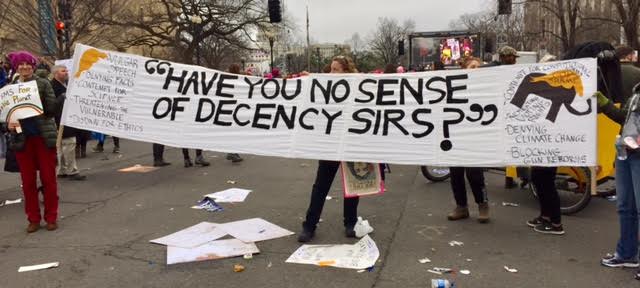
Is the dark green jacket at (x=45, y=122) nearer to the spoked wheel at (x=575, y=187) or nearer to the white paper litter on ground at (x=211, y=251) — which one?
the white paper litter on ground at (x=211, y=251)

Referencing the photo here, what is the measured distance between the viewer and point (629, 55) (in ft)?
25.6

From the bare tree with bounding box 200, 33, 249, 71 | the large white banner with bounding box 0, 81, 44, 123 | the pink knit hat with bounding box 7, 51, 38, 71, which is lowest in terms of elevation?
the large white banner with bounding box 0, 81, 44, 123

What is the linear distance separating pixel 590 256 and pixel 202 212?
4.26 meters

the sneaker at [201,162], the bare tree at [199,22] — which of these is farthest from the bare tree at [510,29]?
the sneaker at [201,162]

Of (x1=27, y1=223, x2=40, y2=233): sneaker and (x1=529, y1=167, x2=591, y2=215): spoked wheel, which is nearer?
(x1=27, y1=223, x2=40, y2=233): sneaker

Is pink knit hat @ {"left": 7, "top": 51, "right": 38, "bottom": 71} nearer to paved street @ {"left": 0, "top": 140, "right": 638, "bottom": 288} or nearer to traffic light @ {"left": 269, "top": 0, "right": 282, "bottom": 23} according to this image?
paved street @ {"left": 0, "top": 140, "right": 638, "bottom": 288}

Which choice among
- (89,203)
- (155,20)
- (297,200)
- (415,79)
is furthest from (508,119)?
(155,20)

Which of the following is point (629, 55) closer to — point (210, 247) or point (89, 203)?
point (210, 247)

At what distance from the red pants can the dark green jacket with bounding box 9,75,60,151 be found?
9cm

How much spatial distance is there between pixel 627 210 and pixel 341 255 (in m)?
2.42

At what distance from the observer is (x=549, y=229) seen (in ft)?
18.0

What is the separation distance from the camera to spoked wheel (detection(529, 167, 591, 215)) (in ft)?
20.2

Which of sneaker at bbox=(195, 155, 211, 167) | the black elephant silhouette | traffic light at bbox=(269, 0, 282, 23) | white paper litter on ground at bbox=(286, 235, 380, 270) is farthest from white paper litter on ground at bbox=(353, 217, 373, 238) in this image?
traffic light at bbox=(269, 0, 282, 23)

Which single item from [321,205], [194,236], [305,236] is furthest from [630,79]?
[194,236]
